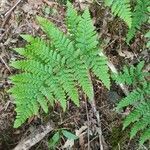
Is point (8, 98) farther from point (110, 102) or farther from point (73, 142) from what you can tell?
point (110, 102)

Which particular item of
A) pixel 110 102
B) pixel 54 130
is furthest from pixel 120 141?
pixel 54 130

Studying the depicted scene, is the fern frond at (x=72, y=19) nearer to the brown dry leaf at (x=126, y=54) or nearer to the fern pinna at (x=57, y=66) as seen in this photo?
the fern pinna at (x=57, y=66)

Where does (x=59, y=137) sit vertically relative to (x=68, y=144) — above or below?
above

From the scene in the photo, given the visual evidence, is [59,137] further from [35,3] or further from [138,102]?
[35,3]

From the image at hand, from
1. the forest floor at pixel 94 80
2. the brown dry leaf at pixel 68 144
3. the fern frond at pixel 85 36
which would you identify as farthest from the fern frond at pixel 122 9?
the brown dry leaf at pixel 68 144

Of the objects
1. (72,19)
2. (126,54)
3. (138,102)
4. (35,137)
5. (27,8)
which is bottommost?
(138,102)

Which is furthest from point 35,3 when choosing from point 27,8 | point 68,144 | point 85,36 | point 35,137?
point 68,144
